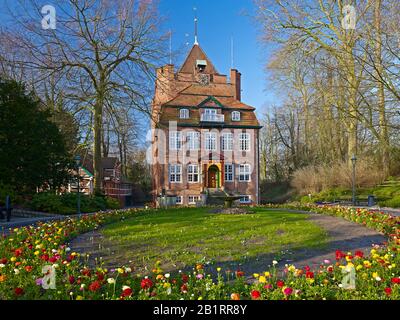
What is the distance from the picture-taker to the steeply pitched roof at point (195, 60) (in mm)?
40188

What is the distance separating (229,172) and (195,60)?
15.7 meters

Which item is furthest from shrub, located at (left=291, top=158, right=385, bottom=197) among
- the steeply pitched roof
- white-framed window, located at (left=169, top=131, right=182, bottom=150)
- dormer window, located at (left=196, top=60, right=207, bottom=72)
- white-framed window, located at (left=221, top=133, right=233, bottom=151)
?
dormer window, located at (left=196, top=60, right=207, bottom=72)

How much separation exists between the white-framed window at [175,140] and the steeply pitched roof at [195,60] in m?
10.2

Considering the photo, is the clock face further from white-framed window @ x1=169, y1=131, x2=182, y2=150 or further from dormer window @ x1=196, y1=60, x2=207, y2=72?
white-framed window @ x1=169, y1=131, x2=182, y2=150

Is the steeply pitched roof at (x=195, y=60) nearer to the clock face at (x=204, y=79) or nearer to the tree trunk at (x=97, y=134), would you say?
the clock face at (x=204, y=79)

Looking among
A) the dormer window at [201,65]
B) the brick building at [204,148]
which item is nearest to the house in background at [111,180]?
the brick building at [204,148]

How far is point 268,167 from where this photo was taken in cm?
4888

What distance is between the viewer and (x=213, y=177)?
3409cm

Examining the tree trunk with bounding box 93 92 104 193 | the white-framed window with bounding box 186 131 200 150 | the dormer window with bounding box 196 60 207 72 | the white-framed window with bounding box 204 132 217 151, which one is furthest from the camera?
the dormer window with bounding box 196 60 207 72

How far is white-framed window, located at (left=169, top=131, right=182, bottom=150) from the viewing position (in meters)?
33.1

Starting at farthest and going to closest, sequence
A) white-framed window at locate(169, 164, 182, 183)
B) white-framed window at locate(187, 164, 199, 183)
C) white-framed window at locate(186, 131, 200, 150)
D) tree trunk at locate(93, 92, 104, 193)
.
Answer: white-framed window at locate(186, 131, 200, 150) < white-framed window at locate(187, 164, 199, 183) < white-framed window at locate(169, 164, 182, 183) < tree trunk at locate(93, 92, 104, 193)

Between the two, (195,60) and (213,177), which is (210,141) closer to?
(213,177)

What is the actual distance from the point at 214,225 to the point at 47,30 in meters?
13.0
